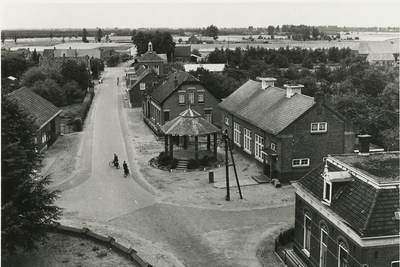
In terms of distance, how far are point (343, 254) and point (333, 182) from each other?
3150 mm

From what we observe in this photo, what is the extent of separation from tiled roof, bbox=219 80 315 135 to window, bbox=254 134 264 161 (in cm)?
131

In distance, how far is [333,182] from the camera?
67.6 feet

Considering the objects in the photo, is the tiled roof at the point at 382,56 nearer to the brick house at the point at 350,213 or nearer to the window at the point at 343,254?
the brick house at the point at 350,213

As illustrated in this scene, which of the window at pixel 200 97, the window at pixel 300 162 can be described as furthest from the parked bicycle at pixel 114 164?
the window at pixel 200 97

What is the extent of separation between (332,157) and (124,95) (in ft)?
239

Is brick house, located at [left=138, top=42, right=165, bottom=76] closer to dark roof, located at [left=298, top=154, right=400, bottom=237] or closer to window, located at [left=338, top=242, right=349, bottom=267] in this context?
dark roof, located at [left=298, top=154, right=400, bottom=237]

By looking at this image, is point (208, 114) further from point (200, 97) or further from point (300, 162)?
point (300, 162)

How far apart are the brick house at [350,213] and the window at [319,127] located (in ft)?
44.0

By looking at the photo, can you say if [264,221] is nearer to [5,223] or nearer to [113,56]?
[5,223]

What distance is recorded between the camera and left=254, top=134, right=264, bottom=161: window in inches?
1592

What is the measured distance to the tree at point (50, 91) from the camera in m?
73.8

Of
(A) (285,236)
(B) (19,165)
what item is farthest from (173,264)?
(B) (19,165)

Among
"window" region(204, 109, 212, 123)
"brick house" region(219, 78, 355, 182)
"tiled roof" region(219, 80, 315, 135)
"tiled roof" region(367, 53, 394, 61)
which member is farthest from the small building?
"brick house" region(219, 78, 355, 182)

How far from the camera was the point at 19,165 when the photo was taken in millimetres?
22594
